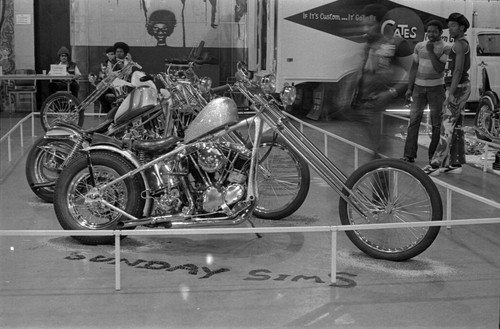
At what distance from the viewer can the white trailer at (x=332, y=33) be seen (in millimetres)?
11289

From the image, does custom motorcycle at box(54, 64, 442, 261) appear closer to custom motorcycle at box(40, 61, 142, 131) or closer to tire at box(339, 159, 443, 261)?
tire at box(339, 159, 443, 261)

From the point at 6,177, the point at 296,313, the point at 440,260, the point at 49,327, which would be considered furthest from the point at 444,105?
the point at 49,327

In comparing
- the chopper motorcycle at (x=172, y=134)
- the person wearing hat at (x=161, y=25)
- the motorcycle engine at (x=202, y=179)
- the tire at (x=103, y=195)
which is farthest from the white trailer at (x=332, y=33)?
the tire at (x=103, y=195)

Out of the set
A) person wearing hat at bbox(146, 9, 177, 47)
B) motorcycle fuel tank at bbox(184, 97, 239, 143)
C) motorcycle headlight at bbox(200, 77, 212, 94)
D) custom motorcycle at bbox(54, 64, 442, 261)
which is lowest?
custom motorcycle at bbox(54, 64, 442, 261)

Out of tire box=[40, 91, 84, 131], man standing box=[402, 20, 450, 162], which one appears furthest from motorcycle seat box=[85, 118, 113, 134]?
tire box=[40, 91, 84, 131]

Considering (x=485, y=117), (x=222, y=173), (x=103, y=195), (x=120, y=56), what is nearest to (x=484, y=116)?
(x=485, y=117)

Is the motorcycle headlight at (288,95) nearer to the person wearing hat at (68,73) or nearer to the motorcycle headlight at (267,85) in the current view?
the motorcycle headlight at (267,85)

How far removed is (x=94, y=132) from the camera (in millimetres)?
5727

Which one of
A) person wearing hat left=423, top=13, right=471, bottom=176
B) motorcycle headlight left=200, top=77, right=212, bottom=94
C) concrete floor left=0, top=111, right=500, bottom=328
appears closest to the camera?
concrete floor left=0, top=111, right=500, bottom=328

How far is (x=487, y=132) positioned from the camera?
9.32 meters

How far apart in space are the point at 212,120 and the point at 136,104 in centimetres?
120

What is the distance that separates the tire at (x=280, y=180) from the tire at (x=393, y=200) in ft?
2.72

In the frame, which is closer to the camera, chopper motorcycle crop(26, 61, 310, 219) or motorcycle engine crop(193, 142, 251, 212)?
motorcycle engine crop(193, 142, 251, 212)

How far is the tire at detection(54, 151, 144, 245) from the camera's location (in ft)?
15.9
